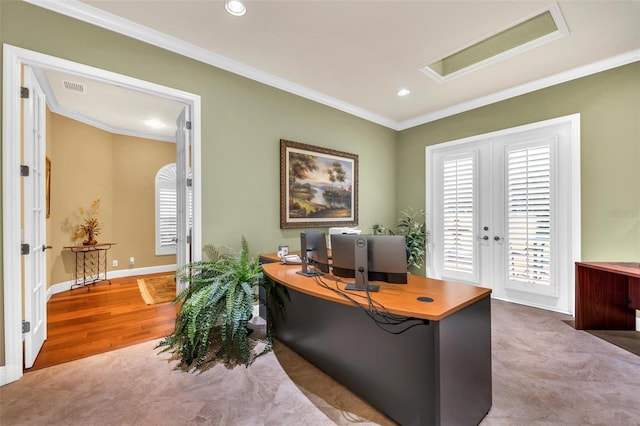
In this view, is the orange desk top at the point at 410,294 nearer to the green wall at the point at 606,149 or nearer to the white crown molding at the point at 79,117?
the green wall at the point at 606,149

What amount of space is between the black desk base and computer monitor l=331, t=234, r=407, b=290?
29 centimetres

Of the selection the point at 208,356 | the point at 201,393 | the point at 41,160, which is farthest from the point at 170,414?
the point at 41,160

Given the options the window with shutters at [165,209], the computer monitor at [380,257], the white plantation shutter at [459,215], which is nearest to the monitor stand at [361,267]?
the computer monitor at [380,257]

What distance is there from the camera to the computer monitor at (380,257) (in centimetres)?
177

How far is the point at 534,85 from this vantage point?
3512 millimetres

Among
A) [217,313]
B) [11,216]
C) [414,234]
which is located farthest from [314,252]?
[414,234]

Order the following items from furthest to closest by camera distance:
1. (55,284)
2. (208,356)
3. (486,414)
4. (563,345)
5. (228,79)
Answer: (55,284) → (228,79) → (563,345) → (208,356) → (486,414)

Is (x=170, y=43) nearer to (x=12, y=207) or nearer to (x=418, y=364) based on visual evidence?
(x=12, y=207)

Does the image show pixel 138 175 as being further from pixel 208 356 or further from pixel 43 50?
pixel 208 356

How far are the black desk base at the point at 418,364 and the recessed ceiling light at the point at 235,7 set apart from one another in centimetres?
248

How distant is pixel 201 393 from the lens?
1920mm

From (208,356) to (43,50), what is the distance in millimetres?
2796

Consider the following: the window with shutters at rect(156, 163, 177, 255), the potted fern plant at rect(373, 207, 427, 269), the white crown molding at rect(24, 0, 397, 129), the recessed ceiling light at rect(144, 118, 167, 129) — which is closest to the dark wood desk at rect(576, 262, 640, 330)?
the potted fern plant at rect(373, 207, 427, 269)

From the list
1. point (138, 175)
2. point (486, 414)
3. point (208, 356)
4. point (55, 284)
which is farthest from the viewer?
point (138, 175)
